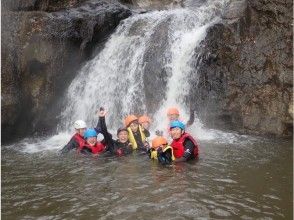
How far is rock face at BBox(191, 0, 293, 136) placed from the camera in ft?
32.6

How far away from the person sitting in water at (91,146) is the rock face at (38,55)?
353 cm

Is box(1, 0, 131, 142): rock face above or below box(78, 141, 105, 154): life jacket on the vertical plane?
above

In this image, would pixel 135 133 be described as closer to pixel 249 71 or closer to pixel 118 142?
pixel 118 142

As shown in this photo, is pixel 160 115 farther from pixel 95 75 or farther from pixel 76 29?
pixel 76 29

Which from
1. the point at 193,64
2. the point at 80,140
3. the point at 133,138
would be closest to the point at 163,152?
the point at 133,138

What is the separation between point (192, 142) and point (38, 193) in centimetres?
279

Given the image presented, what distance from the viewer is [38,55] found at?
11297 millimetres

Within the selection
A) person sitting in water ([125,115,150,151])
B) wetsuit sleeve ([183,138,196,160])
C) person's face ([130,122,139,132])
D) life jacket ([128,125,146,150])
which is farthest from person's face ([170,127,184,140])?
person's face ([130,122,139,132])

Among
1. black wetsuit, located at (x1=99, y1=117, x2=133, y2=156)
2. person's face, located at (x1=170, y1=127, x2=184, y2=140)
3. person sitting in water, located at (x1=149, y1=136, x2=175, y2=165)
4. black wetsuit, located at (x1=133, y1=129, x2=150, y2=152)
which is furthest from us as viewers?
black wetsuit, located at (x1=133, y1=129, x2=150, y2=152)

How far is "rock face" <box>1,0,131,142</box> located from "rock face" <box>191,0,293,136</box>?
364 centimetres

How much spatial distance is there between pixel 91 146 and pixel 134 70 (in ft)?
12.4

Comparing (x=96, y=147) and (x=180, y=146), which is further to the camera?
(x=96, y=147)

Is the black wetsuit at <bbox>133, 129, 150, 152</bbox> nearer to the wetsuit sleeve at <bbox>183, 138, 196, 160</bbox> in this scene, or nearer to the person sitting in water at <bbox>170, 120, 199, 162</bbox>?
the person sitting in water at <bbox>170, 120, 199, 162</bbox>

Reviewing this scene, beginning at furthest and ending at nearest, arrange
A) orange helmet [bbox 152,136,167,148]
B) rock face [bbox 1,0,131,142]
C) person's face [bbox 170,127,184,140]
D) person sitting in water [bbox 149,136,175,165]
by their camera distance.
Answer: rock face [bbox 1,0,131,142], person's face [bbox 170,127,184,140], orange helmet [bbox 152,136,167,148], person sitting in water [bbox 149,136,175,165]
